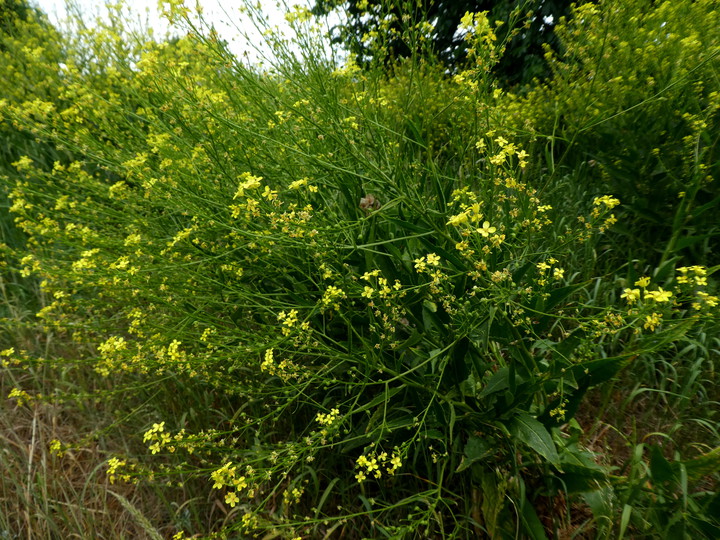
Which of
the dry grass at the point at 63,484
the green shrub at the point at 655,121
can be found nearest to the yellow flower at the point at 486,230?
the green shrub at the point at 655,121

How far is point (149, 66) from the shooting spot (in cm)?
206

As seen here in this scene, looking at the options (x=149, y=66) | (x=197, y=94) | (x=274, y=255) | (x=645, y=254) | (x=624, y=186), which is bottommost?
(x=645, y=254)

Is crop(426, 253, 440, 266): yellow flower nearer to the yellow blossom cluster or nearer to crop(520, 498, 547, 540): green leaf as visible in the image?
the yellow blossom cluster

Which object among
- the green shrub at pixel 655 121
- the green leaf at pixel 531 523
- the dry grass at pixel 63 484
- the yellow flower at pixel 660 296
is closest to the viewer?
the yellow flower at pixel 660 296

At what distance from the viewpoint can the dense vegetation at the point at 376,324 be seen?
1.47 metres

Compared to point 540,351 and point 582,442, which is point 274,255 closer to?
point 540,351

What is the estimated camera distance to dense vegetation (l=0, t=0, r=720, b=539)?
1.47 metres

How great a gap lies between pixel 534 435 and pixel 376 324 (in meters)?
0.61

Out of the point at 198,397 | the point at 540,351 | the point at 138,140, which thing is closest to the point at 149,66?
the point at 138,140

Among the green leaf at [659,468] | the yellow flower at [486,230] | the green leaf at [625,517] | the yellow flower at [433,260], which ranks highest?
the yellow flower at [486,230]

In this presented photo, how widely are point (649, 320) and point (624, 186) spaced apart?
1.82 meters

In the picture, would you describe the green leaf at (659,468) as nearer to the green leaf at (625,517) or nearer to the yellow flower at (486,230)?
the green leaf at (625,517)

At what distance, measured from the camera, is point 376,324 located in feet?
5.26

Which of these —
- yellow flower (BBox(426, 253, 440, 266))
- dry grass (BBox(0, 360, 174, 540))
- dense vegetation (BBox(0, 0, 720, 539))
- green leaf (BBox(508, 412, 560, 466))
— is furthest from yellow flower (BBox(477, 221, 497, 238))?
dry grass (BBox(0, 360, 174, 540))
